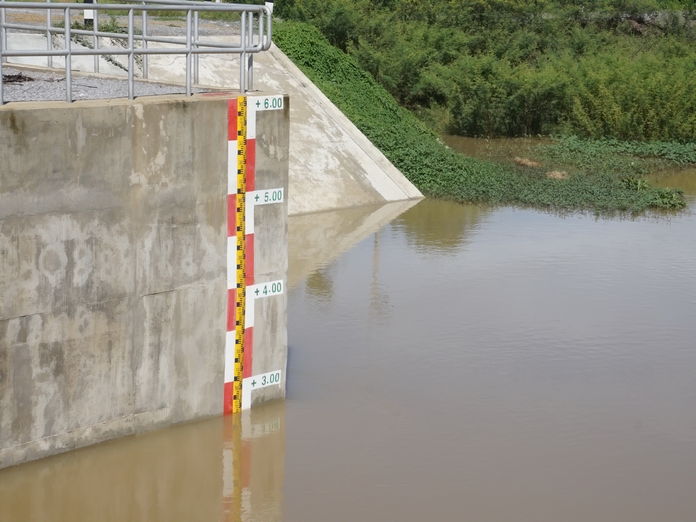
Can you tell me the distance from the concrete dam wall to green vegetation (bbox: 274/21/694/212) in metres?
11.4

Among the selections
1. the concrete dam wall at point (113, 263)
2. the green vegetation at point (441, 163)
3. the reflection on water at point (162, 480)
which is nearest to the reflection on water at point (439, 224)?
the green vegetation at point (441, 163)

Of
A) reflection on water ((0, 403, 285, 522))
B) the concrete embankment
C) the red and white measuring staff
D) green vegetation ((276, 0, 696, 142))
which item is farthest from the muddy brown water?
green vegetation ((276, 0, 696, 142))

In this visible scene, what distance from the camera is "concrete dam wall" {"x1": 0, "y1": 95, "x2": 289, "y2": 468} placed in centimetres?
693

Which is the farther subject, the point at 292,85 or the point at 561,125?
the point at 561,125

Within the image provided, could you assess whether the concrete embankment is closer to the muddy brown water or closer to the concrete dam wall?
the muddy brown water

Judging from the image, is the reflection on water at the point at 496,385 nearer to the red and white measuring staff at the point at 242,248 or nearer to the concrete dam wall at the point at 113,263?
the red and white measuring staff at the point at 242,248

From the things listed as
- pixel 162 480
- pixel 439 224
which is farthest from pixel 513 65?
pixel 162 480

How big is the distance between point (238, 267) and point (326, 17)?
68.4 feet

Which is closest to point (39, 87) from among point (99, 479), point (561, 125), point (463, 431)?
point (99, 479)

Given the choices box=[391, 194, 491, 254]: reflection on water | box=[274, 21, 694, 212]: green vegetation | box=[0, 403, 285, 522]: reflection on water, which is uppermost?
box=[274, 21, 694, 212]: green vegetation

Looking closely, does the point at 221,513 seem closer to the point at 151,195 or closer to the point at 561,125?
the point at 151,195

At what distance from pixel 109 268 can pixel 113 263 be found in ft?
0.17

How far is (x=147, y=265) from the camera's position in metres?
7.60

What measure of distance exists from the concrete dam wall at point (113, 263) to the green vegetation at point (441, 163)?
1137 centimetres
